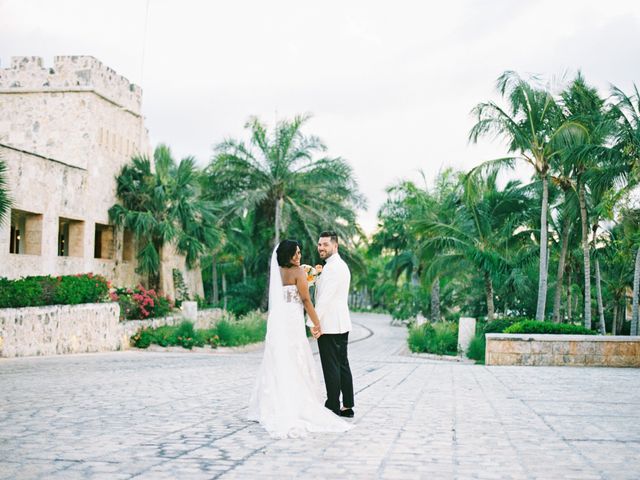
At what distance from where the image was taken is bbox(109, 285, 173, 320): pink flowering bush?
21.8 meters

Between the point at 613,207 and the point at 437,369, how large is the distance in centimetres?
823

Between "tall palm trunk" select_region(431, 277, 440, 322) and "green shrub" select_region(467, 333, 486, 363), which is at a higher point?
"tall palm trunk" select_region(431, 277, 440, 322)

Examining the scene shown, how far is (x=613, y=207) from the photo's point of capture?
20.2 metres

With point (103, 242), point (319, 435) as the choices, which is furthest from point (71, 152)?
point (319, 435)

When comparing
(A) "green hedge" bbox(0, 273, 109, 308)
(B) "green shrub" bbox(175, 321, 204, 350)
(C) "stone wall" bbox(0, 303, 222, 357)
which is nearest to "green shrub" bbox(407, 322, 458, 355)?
(B) "green shrub" bbox(175, 321, 204, 350)

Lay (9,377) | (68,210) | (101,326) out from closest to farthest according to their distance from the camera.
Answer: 1. (9,377)
2. (101,326)
3. (68,210)

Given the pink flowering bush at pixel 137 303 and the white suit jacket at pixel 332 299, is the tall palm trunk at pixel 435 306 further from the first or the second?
the white suit jacket at pixel 332 299

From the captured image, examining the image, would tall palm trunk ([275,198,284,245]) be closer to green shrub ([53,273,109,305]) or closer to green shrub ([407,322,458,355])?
green shrub ([407,322,458,355])

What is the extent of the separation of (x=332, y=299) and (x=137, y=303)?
16.5 metres

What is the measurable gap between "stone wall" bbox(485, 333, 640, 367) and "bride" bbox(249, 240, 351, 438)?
11.2 metres

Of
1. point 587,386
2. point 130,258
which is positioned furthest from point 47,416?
point 130,258

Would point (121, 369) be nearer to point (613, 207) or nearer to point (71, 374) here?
point (71, 374)

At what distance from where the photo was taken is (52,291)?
17516 mm

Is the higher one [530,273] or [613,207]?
[613,207]
